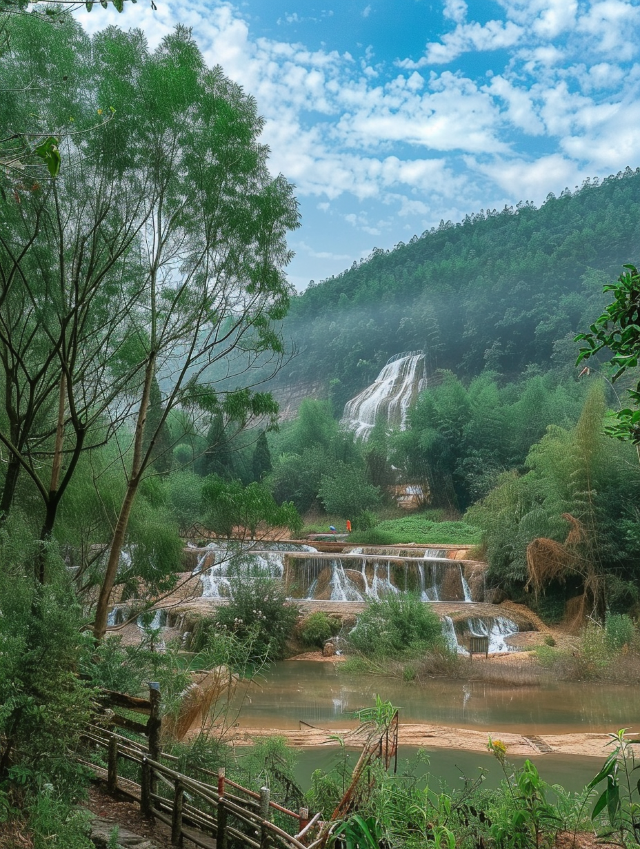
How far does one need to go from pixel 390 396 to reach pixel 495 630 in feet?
110

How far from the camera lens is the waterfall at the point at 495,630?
14.9 metres

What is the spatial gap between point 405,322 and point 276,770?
58297 millimetres

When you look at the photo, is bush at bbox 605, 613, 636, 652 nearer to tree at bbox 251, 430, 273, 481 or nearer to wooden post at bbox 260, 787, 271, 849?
wooden post at bbox 260, 787, 271, 849

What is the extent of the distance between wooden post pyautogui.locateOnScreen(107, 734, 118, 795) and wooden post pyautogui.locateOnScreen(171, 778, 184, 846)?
2.11ft

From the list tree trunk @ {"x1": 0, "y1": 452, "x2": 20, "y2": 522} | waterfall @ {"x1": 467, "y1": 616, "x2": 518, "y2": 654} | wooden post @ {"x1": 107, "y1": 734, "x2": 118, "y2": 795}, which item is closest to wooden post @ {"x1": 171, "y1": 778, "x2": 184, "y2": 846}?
wooden post @ {"x1": 107, "y1": 734, "x2": 118, "y2": 795}

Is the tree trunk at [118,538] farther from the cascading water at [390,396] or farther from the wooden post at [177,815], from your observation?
the cascading water at [390,396]

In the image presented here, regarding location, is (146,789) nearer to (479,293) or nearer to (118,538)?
(118,538)

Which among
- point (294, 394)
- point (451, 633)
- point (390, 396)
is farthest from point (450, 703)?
point (294, 394)

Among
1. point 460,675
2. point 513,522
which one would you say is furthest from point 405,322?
point 460,675

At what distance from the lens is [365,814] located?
349cm

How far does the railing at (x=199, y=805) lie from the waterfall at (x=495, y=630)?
11.0 metres

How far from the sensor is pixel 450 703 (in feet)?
35.9

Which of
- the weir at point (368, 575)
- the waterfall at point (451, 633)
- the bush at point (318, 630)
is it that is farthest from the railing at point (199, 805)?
the weir at point (368, 575)

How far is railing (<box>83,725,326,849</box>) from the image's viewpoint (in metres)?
3.69
